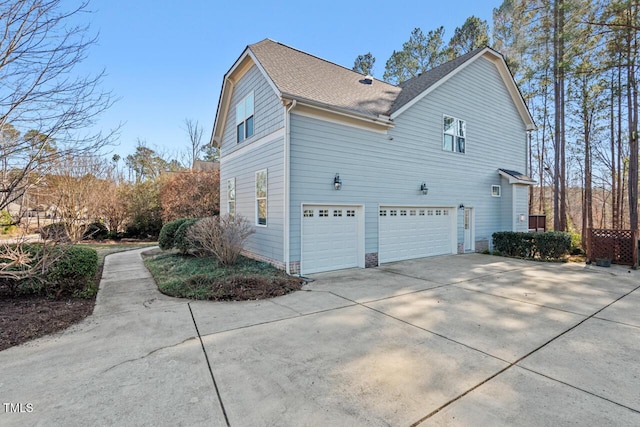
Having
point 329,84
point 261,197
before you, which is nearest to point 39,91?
point 261,197

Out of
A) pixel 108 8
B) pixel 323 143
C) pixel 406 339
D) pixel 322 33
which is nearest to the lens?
pixel 406 339

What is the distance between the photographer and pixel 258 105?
8977mm

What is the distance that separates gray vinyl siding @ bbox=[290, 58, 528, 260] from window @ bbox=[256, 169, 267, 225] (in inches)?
59.6

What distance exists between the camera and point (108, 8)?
471 centimetres

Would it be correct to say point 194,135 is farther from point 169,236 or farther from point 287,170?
point 287,170

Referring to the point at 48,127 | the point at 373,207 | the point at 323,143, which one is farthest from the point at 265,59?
the point at 48,127

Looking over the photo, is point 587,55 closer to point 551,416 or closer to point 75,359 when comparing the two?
point 551,416

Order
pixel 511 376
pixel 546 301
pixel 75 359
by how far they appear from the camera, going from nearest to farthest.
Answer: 1. pixel 511 376
2. pixel 75 359
3. pixel 546 301

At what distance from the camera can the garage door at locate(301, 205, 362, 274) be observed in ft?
25.5

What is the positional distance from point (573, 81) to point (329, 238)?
46.1 ft

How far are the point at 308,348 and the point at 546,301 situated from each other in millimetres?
4891

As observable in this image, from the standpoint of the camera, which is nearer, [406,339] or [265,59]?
[406,339]

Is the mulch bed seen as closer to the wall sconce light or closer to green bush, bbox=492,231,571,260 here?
the wall sconce light

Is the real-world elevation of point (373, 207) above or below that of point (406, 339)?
above
